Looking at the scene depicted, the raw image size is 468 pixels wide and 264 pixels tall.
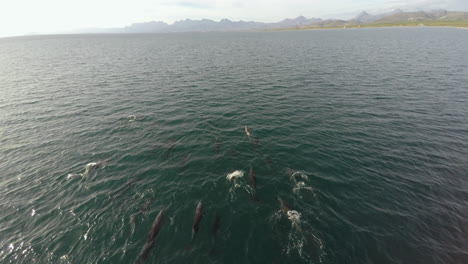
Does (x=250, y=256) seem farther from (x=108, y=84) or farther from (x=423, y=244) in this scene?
(x=108, y=84)

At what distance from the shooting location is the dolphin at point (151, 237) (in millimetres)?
13905

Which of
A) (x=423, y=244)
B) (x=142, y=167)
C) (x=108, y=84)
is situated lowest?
(x=423, y=244)

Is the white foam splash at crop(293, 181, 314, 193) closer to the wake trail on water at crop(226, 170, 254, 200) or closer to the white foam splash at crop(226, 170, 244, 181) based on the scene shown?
the wake trail on water at crop(226, 170, 254, 200)

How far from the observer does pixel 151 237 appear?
15156 mm

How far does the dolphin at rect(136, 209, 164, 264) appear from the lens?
13.9 m

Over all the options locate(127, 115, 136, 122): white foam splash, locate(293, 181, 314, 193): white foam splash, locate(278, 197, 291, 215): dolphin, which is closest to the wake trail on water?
locate(278, 197, 291, 215): dolphin

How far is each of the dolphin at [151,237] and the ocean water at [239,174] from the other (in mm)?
368

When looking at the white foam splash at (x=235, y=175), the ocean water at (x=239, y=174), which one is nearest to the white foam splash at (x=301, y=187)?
the ocean water at (x=239, y=174)

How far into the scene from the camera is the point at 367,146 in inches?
997

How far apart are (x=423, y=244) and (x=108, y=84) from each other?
6454 centimetres

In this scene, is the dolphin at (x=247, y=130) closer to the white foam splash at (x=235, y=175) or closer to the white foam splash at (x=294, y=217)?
the white foam splash at (x=235, y=175)

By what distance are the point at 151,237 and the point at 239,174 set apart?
10126 millimetres

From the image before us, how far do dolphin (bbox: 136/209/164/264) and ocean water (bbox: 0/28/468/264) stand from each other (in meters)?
0.37

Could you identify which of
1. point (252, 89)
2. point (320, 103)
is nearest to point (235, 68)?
point (252, 89)
